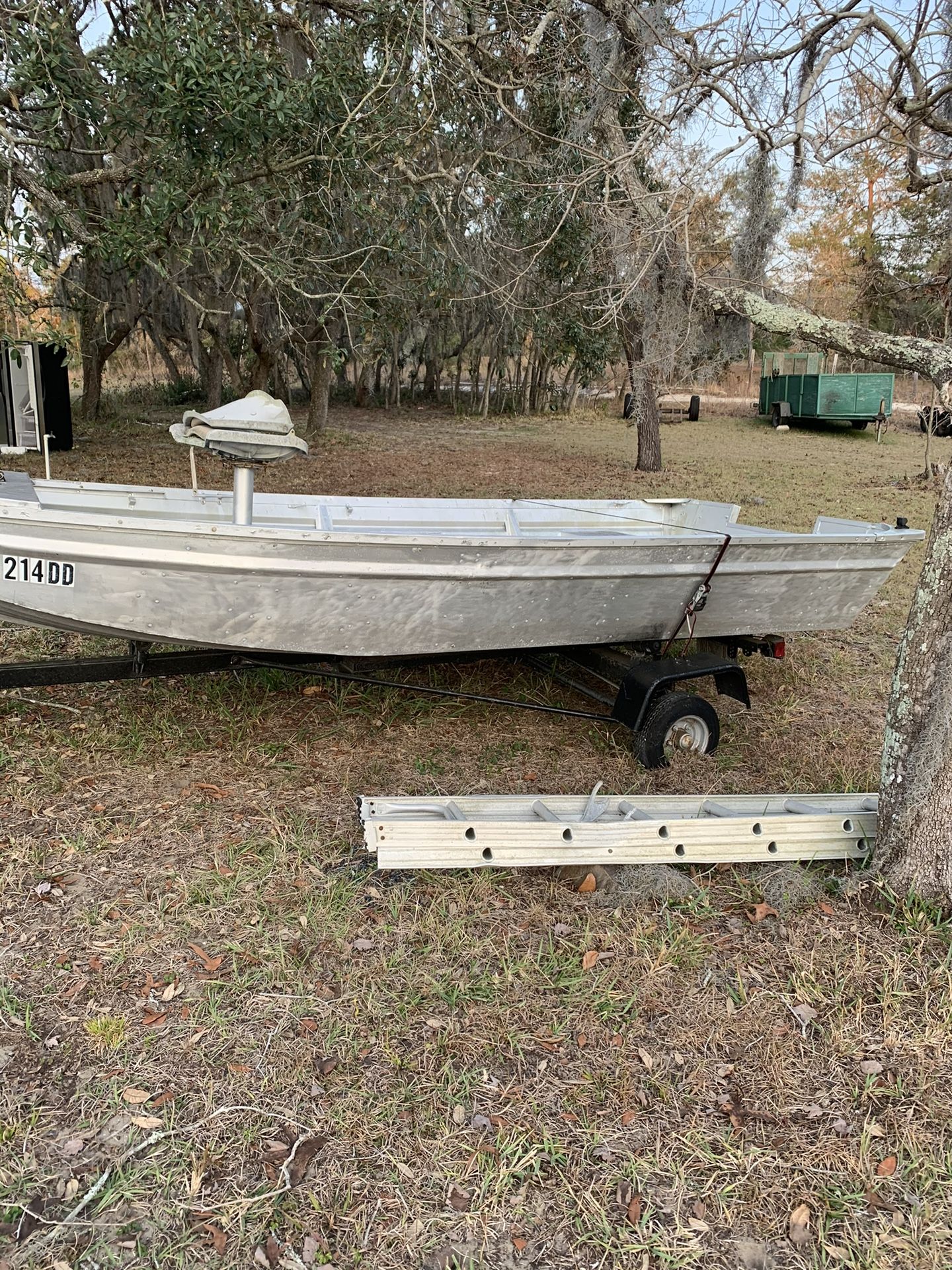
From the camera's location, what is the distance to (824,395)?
24.1 m

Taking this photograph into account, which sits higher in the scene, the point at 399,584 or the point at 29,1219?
the point at 399,584

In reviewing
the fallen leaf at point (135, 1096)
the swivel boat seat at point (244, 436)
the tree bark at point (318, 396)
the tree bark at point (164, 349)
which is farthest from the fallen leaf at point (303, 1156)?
the tree bark at point (164, 349)

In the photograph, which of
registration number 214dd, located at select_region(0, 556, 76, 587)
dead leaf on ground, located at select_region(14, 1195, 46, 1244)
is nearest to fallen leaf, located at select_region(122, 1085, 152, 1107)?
dead leaf on ground, located at select_region(14, 1195, 46, 1244)

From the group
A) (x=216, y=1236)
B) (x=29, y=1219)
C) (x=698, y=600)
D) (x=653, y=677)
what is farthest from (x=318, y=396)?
(x=216, y=1236)

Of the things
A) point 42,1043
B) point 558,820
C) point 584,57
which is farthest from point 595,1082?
point 584,57

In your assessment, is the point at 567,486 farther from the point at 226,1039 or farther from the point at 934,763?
the point at 226,1039

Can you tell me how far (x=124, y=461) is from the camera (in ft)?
44.7

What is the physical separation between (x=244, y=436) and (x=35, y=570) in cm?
103

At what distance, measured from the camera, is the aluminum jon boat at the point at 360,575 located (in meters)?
3.85

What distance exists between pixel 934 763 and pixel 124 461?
12.7 metres

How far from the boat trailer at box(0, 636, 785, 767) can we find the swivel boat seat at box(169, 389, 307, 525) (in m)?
0.89

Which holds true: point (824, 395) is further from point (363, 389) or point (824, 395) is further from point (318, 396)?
point (363, 389)

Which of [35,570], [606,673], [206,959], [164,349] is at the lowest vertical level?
[206,959]

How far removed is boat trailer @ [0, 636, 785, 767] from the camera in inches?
174
